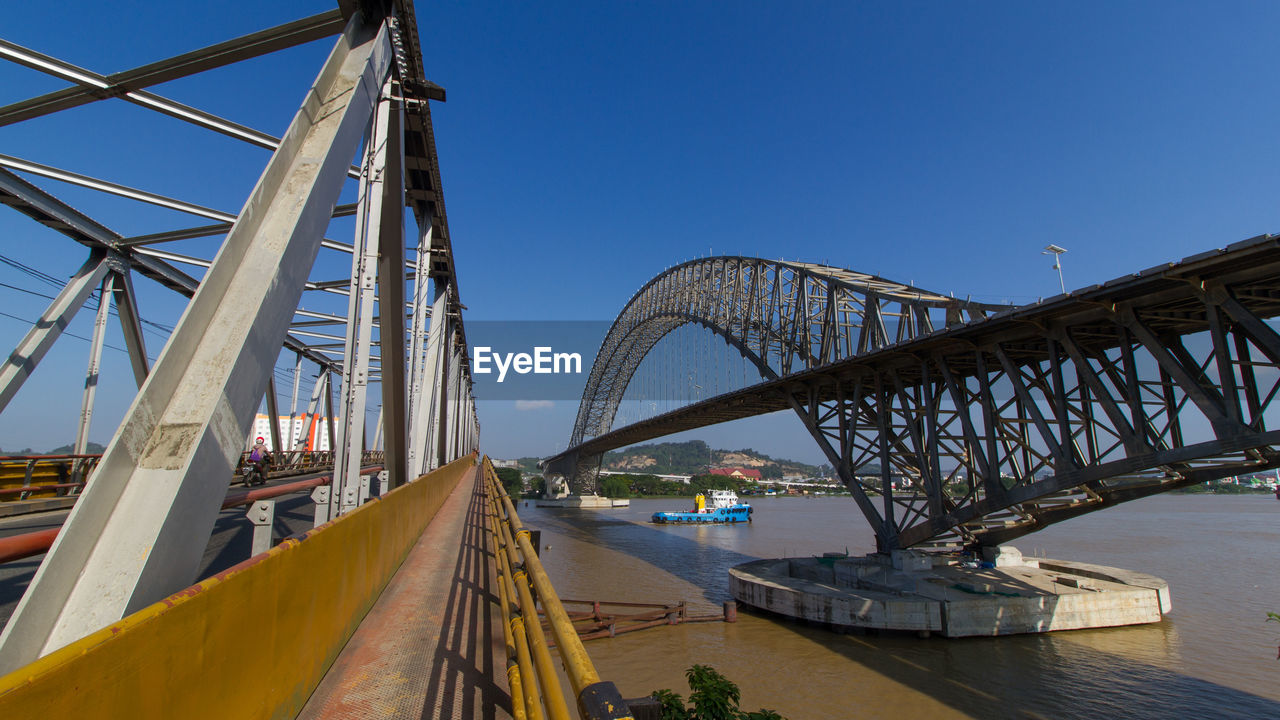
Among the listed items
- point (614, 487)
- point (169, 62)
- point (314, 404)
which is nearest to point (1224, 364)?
point (169, 62)

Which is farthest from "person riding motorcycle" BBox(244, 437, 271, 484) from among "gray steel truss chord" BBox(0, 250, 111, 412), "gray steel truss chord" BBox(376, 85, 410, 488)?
"gray steel truss chord" BBox(376, 85, 410, 488)

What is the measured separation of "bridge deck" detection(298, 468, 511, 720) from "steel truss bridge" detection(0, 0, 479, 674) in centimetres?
111

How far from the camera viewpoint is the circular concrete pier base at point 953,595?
17.8m

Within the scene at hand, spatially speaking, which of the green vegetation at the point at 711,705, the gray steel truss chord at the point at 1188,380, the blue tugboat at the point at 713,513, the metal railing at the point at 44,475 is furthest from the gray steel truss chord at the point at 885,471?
the blue tugboat at the point at 713,513

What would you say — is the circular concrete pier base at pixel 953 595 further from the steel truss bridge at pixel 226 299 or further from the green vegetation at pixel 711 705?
the steel truss bridge at pixel 226 299

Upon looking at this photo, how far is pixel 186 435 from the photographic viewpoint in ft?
10.0

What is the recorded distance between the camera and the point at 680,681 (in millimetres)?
14086

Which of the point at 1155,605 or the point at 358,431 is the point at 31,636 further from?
the point at 1155,605

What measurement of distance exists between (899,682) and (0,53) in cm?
1980

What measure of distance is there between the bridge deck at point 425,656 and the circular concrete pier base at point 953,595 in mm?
15595

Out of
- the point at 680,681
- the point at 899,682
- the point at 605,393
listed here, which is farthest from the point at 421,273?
the point at 605,393

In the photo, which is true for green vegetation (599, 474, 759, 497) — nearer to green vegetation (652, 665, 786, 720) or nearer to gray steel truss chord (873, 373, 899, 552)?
gray steel truss chord (873, 373, 899, 552)

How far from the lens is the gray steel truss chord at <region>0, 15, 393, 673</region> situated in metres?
2.53

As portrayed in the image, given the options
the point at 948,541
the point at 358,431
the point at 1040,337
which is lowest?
the point at 948,541
